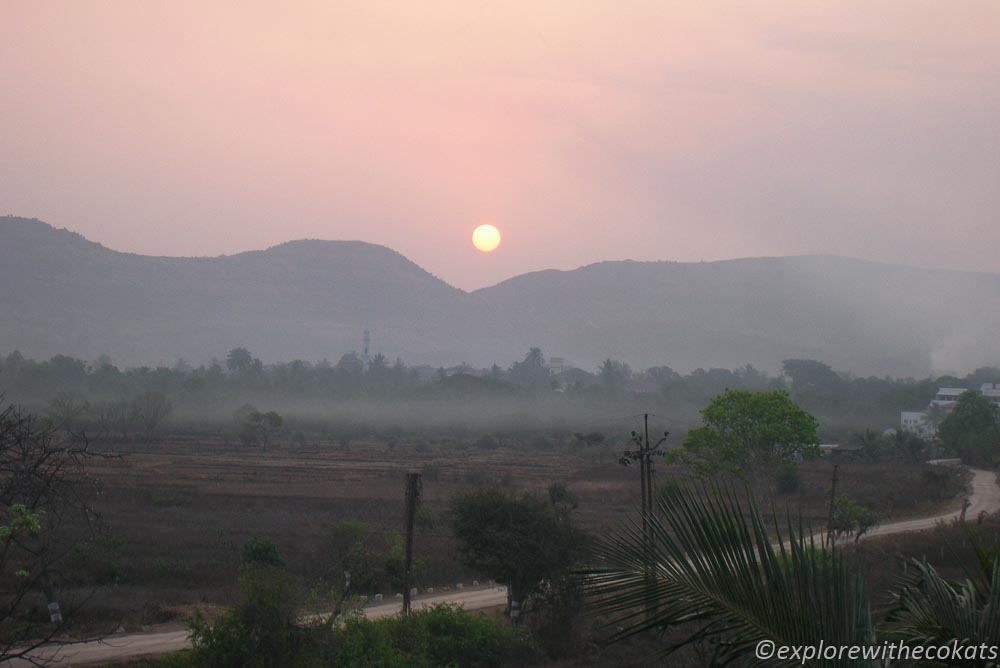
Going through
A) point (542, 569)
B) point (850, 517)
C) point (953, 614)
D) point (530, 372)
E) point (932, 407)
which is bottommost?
point (850, 517)

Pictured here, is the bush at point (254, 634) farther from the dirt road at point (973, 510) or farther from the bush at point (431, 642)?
the dirt road at point (973, 510)

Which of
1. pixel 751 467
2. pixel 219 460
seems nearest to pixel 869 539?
pixel 751 467

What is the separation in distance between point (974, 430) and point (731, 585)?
8325 centimetres

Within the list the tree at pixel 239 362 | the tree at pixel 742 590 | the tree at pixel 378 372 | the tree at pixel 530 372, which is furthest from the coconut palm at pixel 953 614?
the tree at pixel 530 372

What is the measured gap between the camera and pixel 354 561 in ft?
91.5

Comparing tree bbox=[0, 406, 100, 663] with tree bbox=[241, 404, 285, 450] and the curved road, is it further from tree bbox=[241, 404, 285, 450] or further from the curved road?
tree bbox=[241, 404, 285, 450]

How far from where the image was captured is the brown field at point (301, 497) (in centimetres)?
2686

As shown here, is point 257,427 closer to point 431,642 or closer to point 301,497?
point 301,497

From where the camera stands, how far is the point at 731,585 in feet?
13.9

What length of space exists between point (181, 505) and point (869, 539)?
1211 inches

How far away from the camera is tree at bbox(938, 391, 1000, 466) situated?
74.1m

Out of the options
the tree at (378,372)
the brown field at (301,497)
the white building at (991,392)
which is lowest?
the brown field at (301,497)

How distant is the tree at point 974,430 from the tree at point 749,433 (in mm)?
44774

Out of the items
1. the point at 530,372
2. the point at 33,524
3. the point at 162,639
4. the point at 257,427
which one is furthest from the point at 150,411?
the point at 530,372
